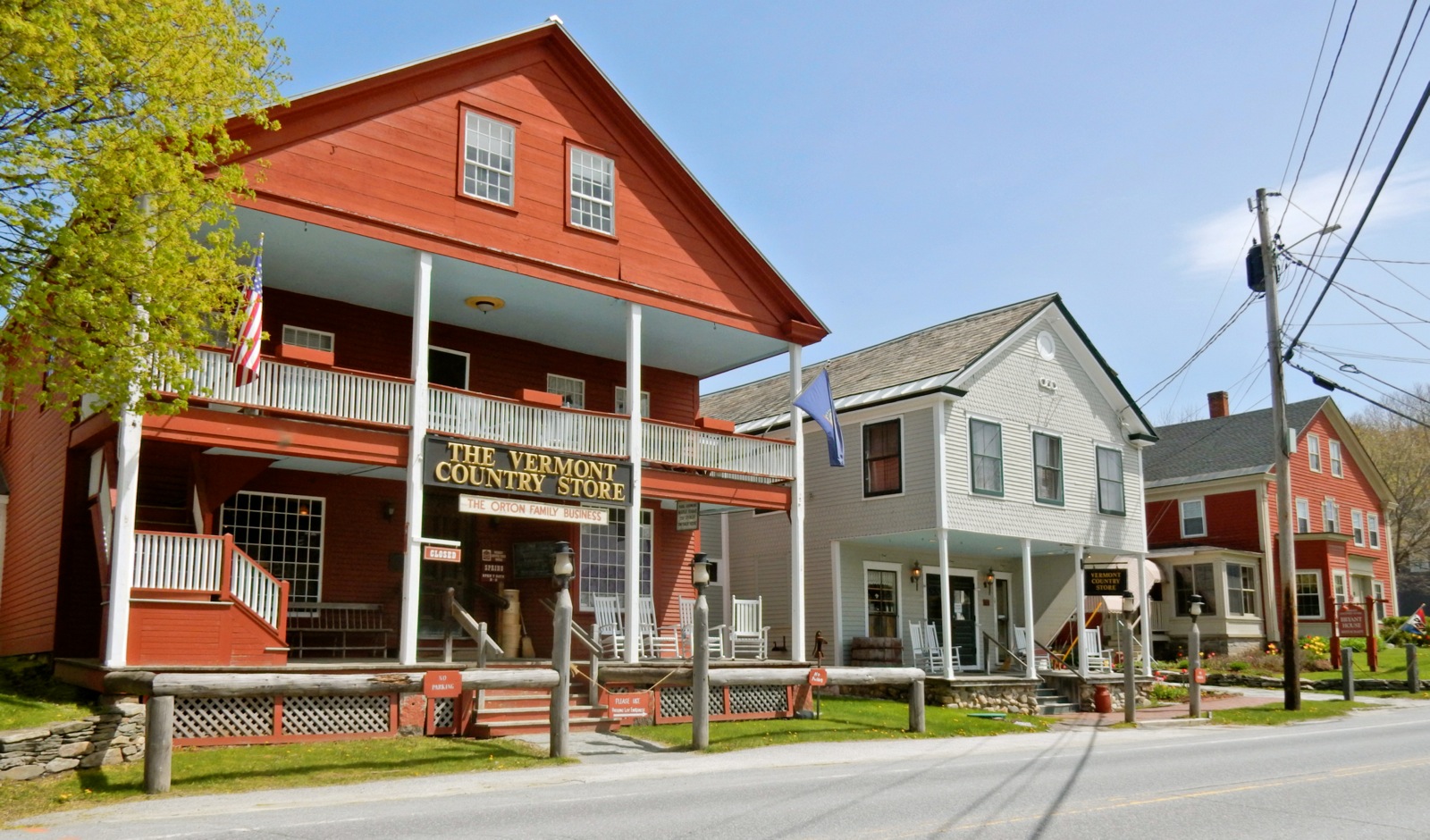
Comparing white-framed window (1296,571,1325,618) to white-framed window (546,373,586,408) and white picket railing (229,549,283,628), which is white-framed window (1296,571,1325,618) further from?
white picket railing (229,549,283,628)

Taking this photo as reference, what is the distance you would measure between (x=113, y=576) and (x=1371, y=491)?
1917 inches

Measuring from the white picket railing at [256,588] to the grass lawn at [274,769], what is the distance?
1.94m

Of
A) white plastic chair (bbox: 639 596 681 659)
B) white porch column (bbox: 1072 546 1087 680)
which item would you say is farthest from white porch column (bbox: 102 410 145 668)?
white porch column (bbox: 1072 546 1087 680)

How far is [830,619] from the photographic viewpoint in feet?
88.4

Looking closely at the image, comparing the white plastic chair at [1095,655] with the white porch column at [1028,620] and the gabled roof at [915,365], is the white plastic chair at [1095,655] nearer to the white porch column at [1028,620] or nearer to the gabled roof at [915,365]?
the white porch column at [1028,620]

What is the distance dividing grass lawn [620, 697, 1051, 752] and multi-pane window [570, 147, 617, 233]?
8443 millimetres

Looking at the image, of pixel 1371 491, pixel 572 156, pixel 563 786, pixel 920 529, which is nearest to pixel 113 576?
pixel 563 786

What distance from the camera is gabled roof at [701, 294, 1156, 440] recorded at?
26.4 meters

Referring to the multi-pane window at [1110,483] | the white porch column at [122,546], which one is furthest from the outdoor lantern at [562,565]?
the multi-pane window at [1110,483]

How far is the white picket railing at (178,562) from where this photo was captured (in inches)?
577

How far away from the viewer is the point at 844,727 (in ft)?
62.0

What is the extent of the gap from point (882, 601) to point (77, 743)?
18.6m

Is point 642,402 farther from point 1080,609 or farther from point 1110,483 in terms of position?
point 1110,483

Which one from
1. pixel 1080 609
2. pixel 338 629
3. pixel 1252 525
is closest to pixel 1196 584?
pixel 1252 525
